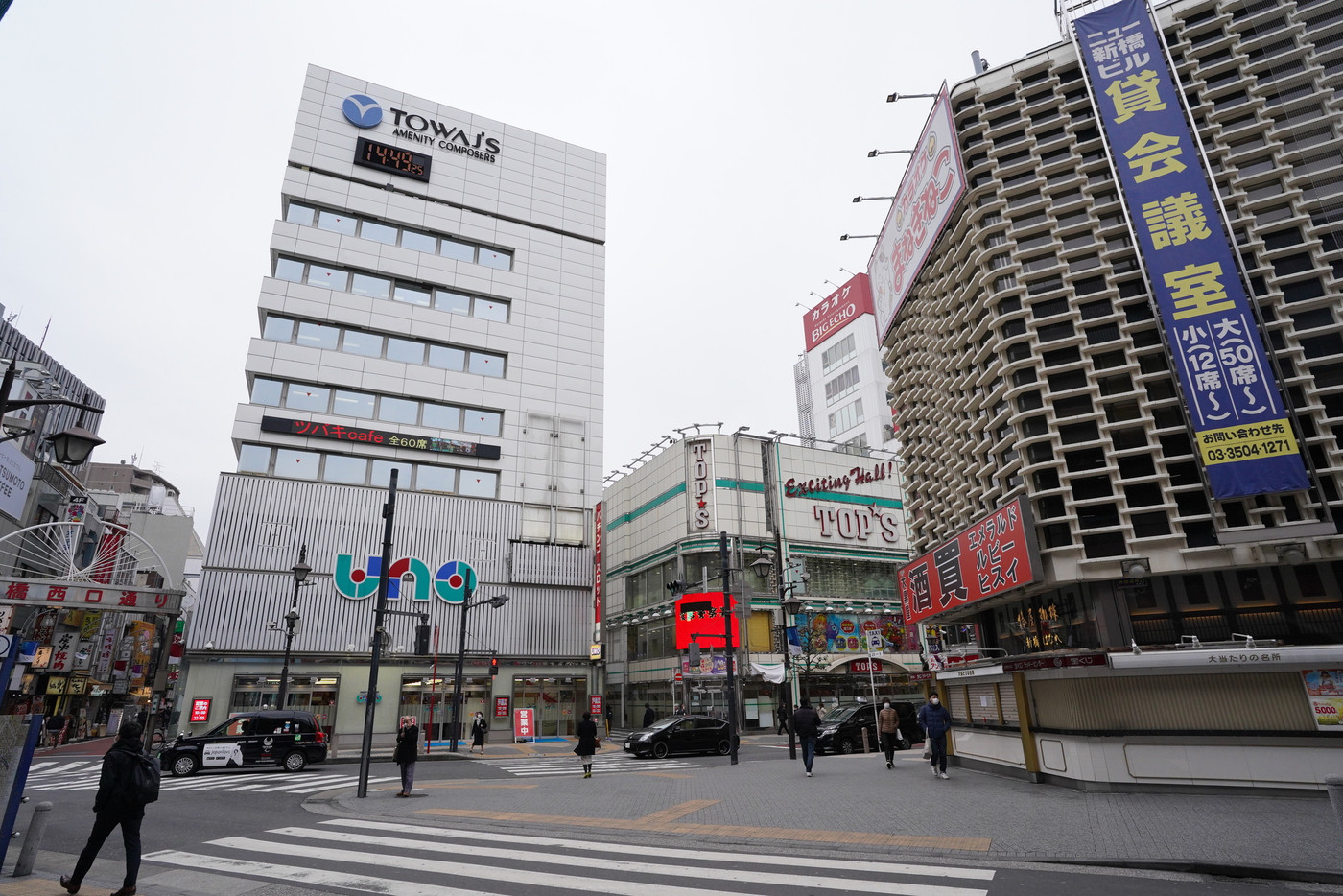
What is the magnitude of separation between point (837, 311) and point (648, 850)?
245ft

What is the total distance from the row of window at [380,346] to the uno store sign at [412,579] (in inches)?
490

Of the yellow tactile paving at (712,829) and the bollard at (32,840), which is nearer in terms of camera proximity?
the bollard at (32,840)

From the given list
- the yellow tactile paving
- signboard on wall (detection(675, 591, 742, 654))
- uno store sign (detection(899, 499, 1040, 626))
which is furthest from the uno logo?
the yellow tactile paving

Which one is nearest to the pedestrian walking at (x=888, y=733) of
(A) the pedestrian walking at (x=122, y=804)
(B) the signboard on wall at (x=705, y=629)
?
(A) the pedestrian walking at (x=122, y=804)

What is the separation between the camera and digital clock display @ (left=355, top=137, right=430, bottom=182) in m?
47.7

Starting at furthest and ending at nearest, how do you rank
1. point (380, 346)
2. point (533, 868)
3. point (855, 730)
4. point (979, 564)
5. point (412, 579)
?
point (380, 346) < point (412, 579) < point (855, 730) < point (979, 564) < point (533, 868)

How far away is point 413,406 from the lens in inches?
1734

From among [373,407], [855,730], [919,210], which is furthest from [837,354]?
[919,210]

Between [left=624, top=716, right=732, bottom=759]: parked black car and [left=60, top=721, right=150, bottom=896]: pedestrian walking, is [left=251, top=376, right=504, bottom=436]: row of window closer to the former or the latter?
[left=624, top=716, right=732, bottom=759]: parked black car

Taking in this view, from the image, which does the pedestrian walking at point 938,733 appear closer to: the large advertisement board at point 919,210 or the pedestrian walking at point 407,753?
the pedestrian walking at point 407,753

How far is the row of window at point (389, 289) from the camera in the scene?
43.8 m

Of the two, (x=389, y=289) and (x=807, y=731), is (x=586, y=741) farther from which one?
(x=389, y=289)

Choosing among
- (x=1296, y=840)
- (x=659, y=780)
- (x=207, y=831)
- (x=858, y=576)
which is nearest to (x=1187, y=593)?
(x=1296, y=840)

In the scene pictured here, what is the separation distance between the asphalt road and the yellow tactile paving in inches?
18.0
